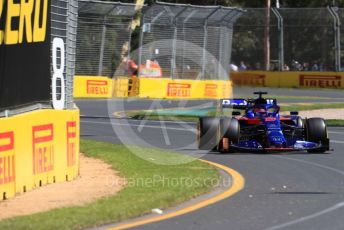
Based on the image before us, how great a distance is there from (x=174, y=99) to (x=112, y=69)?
3.09 m

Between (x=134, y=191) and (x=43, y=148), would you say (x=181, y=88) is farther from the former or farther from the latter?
(x=134, y=191)

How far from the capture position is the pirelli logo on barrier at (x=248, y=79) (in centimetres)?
5059

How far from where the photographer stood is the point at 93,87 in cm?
3756

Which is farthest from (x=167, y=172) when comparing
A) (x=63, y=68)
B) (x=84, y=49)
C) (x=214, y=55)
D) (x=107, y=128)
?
(x=214, y=55)

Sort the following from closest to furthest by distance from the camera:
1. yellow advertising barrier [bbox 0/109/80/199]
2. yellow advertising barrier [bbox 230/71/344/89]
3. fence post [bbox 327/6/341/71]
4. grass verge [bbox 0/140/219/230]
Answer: grass verge [bbox 0/140/219/230]
yellow advertising barrier [bbox 0/109/80/199]
fence post [bbox 327/6/341/71]
yellow advertising barrier [bbox 230/71/344/89]

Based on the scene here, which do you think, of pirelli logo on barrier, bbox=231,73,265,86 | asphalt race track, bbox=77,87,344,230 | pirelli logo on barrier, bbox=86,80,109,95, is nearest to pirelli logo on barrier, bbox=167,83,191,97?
pirelli logo on barrier, bbox=86,80,109,95

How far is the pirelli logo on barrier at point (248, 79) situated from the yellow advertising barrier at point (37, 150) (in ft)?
126

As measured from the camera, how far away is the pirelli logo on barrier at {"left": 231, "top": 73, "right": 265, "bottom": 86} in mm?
50594

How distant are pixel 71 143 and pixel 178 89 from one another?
1042 inches

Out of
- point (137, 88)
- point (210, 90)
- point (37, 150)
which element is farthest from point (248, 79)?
point (37, 150)

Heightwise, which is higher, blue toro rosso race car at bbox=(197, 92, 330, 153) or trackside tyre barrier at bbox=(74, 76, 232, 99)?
trackside tyre barrier at bbox=(74, 76, 232, 99)

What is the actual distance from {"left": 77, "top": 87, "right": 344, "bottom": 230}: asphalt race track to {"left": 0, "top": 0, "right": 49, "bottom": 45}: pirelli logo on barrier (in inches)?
123

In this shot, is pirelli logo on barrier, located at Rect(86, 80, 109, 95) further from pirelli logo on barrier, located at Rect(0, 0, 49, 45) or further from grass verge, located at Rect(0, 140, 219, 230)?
pirelli logo on barrier, located at Rect(0, 0, 49, 45)

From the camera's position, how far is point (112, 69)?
3797 centimetres
